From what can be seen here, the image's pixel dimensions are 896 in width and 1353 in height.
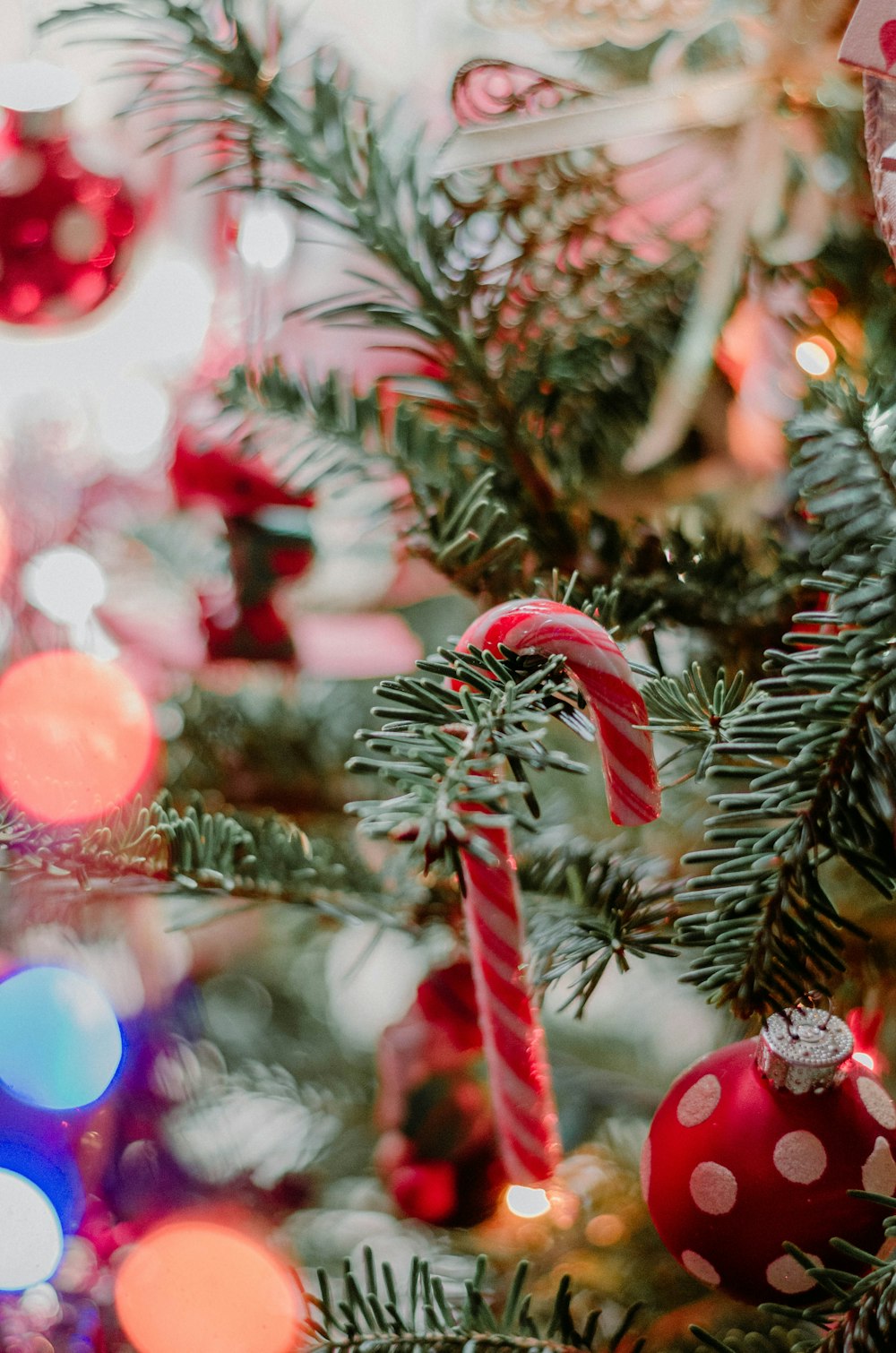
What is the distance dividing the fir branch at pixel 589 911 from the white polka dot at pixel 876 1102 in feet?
0.25

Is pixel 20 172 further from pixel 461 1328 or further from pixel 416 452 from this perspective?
pixel 461 1328

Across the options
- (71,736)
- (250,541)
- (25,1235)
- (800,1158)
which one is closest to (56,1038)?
(25,1235)

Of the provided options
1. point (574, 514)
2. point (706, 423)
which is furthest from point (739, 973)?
point (706, 423)

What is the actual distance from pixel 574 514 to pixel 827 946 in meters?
0.25

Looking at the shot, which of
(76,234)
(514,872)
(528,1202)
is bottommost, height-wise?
(528,1202)

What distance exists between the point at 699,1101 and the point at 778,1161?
0.10 feet

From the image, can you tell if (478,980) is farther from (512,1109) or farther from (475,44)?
(475,44)

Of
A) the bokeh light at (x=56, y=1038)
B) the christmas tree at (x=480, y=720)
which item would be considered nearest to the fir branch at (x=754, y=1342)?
the christmas tree at (x=480, y=720)

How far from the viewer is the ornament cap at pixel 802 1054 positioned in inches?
13.0

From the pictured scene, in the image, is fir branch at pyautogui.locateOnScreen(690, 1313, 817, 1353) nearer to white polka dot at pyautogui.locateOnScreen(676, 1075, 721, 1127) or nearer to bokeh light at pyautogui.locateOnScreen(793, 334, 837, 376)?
white polka dot at pyautogui.locateOnScreen(676, 1075, 721, 1127)

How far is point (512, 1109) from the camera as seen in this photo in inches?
13.0

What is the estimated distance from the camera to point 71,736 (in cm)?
47

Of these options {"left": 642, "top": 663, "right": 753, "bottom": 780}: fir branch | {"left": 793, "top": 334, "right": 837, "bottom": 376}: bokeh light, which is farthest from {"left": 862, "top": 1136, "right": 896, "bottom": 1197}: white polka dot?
{"left": 793, "top": 334, "right": 837, "bottom": 376}: bokeh light

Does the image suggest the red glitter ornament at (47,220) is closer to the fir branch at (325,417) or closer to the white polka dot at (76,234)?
the white polka dot at (76,234)
